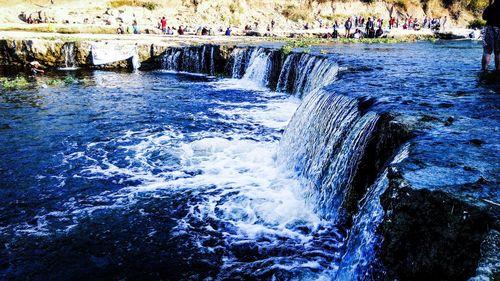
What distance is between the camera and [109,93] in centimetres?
1803

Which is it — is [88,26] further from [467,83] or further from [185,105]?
[467,83]

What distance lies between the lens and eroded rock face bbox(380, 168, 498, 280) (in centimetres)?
313

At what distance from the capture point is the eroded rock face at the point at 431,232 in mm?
3131

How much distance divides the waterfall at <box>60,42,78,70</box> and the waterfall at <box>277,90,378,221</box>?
794 inches

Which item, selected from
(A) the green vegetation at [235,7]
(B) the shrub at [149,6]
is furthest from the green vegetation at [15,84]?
(A) the green vegetation at [235,7]

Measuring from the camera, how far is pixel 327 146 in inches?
304

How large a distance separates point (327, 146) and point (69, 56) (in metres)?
22.6

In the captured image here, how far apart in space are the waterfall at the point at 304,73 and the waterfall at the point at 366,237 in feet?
27.2

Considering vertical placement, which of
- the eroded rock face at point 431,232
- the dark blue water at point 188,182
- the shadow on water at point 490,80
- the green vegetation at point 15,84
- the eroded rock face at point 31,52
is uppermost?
the eroded rock face at point 31,52

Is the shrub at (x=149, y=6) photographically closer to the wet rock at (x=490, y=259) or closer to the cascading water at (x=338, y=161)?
the cascading water at (x=338, y=161)

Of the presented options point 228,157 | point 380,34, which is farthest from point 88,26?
point 228,157

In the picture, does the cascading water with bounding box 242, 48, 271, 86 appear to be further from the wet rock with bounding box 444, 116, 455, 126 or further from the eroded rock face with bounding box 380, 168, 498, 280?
the eroded rock face with bounding box 380, 168, 498, 280

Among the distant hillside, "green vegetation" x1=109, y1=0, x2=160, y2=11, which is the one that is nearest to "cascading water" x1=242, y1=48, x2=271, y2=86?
the distant hillside

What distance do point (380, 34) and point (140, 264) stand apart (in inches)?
1557
